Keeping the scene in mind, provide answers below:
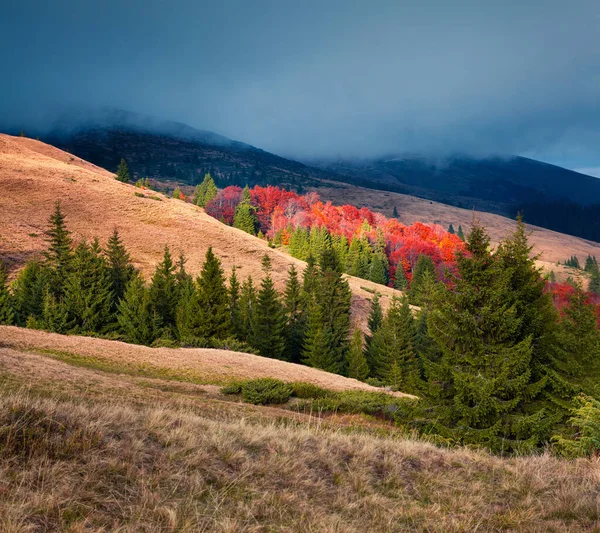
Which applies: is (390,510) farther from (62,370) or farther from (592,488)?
(62,370)

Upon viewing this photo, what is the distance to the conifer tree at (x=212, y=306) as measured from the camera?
4078 cm

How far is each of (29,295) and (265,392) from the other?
133 feet

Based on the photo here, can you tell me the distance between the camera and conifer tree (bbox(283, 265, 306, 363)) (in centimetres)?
5241

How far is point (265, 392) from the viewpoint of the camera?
19.2 meters

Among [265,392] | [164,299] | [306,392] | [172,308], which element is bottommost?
[172,308]

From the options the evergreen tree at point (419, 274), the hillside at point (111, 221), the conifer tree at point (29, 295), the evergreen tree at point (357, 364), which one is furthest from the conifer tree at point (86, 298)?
the evergreen tree at point (419, 274)

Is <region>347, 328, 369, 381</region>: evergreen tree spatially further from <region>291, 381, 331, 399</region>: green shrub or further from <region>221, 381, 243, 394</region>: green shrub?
<region>221, 381, 243, 394</region>: green shrub

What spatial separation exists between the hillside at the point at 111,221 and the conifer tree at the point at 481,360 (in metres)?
48.8

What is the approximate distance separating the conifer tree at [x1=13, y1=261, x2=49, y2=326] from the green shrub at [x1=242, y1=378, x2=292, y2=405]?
34.7m

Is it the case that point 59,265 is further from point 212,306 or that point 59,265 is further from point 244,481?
point 244,481

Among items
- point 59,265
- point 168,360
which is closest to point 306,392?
point 168,360

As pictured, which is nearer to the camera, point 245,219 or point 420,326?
point 420,326

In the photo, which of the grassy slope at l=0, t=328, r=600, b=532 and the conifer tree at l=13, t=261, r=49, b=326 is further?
the conifer tree at l=13, t=261, r=49, b=326

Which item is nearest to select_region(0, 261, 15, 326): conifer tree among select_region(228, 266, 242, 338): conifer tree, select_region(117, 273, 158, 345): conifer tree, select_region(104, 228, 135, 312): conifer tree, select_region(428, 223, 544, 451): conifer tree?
select_region(117, 273, 158, 345): conifer tree
